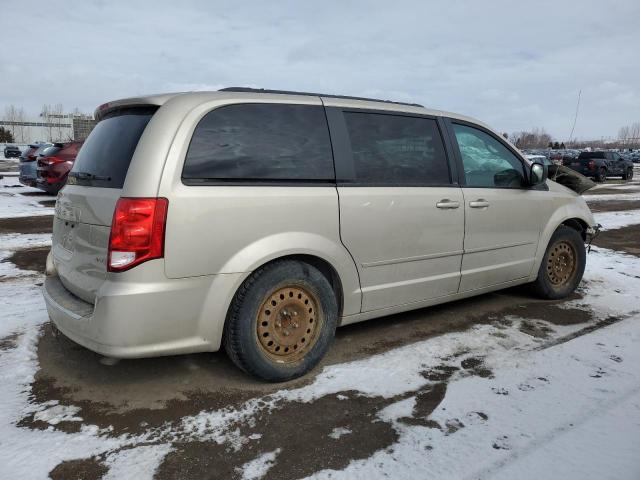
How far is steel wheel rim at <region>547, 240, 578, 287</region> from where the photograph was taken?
5047 mm

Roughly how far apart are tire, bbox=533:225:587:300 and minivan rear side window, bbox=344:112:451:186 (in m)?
1.67

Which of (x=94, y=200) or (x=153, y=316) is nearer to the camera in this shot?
(x=153, y=316)

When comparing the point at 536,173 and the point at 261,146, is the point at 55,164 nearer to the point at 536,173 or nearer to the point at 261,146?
the point at 261,146

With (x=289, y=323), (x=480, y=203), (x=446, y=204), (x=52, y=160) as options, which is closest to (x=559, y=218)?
(x=480, y=203)

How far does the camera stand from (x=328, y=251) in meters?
3.32

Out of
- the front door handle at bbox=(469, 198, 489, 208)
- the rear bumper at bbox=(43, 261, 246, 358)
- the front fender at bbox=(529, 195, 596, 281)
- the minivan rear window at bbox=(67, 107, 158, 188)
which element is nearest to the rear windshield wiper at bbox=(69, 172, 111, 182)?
the minivan rear window at bbox=(67, 107, 158, 188)

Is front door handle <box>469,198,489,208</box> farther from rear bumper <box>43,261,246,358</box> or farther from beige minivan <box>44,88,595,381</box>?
rear bumper <box>43,261,246,358</box>

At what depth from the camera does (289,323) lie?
3.28m

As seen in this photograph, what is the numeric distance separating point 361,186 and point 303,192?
48 cm

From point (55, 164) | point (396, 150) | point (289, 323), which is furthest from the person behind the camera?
point (55, 164)

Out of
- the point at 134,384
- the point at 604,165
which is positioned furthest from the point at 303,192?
the point at 604,165

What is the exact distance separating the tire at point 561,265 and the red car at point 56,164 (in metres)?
12.2

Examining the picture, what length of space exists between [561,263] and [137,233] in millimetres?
4174

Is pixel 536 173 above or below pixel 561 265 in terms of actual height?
above
